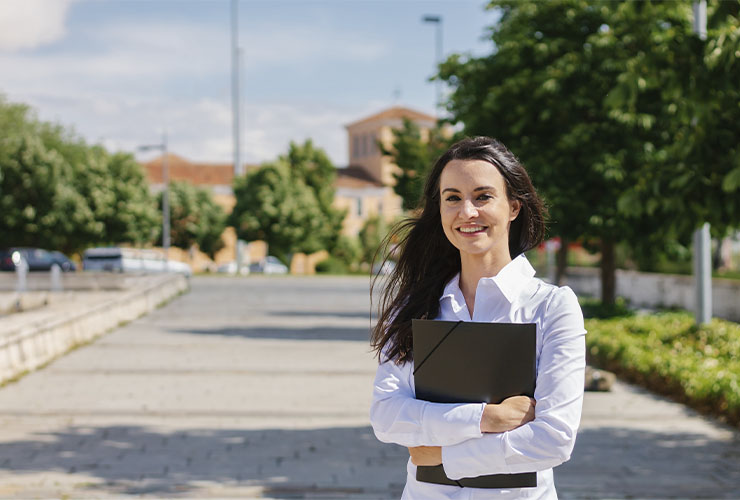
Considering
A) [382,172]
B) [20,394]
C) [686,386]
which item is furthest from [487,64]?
[382,172]

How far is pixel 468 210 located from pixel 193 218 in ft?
232

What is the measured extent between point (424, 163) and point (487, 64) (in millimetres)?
9344

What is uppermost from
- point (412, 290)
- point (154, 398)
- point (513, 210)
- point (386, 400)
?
point (513, 210)

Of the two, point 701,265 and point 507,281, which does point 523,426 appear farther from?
point 701,265

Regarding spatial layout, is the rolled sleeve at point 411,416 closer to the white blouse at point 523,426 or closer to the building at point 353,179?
the white blouse at point 523,426

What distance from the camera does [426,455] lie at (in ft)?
8.40

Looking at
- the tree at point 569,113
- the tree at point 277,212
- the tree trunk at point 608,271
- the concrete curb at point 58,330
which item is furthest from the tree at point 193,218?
the tree at point 569,113

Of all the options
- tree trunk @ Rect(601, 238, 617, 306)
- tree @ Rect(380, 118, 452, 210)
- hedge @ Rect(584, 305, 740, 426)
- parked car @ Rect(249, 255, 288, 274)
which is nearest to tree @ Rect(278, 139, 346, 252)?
parked car @ Rect(249, 255, 288, 274)

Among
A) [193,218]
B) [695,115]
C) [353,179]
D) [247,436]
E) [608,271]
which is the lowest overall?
[247,436]

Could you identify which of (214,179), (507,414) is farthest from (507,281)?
(214,179)

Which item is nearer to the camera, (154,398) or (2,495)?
(2,495)

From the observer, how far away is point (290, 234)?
219 ft

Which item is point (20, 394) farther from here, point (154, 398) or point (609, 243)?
point (609, 243)

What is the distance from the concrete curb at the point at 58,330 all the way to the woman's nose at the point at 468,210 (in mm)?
9634
